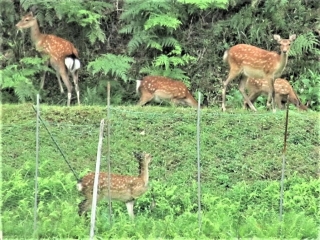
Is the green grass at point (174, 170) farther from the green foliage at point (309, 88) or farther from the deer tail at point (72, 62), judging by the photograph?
the green foliage at point (309, 88)

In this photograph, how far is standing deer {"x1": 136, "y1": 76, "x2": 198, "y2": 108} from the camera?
30.5 ft

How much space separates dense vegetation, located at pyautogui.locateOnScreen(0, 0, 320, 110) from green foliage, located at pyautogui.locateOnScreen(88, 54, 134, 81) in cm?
1

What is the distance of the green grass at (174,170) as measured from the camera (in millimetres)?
6371

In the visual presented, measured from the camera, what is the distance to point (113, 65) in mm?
10398

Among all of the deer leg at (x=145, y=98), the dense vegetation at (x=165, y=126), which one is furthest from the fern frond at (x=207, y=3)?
the deer leg at (x=145, y=98)

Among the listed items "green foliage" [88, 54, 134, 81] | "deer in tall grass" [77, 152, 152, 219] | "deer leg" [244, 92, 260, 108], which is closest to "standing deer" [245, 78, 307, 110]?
"deer leg" [244, 92, 260, 108]

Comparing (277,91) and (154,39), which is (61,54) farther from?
(277,91)

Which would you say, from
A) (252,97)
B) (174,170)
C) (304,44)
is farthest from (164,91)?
(304,44)

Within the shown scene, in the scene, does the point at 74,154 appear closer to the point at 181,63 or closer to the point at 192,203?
the point at 192,203

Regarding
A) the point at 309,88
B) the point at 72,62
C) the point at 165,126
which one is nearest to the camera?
the point at 165,126

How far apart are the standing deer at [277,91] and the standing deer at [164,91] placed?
2.31 feet

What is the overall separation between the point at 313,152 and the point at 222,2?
3407 mm

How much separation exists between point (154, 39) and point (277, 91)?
2.19 meters

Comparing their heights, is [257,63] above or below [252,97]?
above
